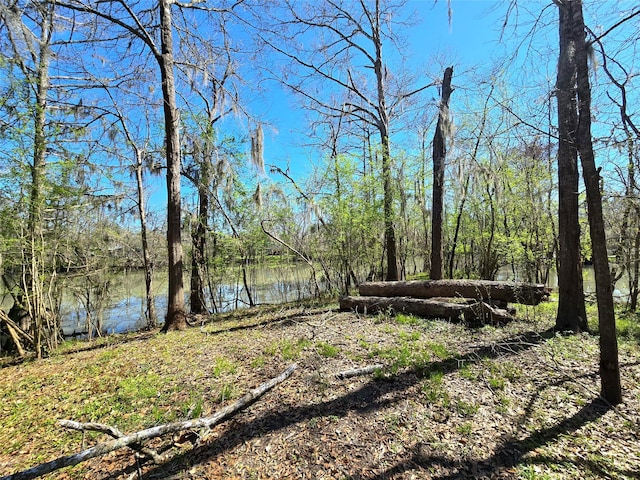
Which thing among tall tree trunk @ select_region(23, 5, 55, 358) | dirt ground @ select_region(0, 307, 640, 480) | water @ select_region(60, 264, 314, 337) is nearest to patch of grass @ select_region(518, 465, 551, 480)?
dirt ground @ select_region(0, 307, 640, 480)

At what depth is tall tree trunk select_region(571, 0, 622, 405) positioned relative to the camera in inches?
103

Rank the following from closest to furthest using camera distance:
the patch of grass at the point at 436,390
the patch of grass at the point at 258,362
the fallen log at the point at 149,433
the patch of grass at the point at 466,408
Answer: the fallen log at the point at 149,433
the patch of grass at the point at 466,408
the patch of grass at the point at 436,390
the patch of grass at the point at 258,362

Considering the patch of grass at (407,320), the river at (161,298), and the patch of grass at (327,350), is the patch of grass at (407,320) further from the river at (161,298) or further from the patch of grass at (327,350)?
the river at (161,298)

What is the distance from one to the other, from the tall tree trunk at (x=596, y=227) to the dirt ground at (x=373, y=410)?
44 cm

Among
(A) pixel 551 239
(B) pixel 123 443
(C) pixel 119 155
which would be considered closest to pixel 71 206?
(C) pixel 119 155

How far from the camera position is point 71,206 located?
5.54 metres

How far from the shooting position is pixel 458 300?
625 centimetres

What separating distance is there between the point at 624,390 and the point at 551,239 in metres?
8.17

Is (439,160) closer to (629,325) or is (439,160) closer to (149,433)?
(629,325)

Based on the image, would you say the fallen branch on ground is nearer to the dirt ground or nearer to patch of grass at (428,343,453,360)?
the dirt ground

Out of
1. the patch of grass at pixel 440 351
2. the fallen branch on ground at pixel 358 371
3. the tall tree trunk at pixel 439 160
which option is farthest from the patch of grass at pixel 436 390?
the tall tree trunk at pixel 439 160

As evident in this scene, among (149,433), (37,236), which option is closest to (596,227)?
(149,433)

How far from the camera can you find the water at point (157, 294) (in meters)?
Answer: 9.36

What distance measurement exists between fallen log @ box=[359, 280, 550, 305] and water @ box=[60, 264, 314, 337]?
13.3 ft
